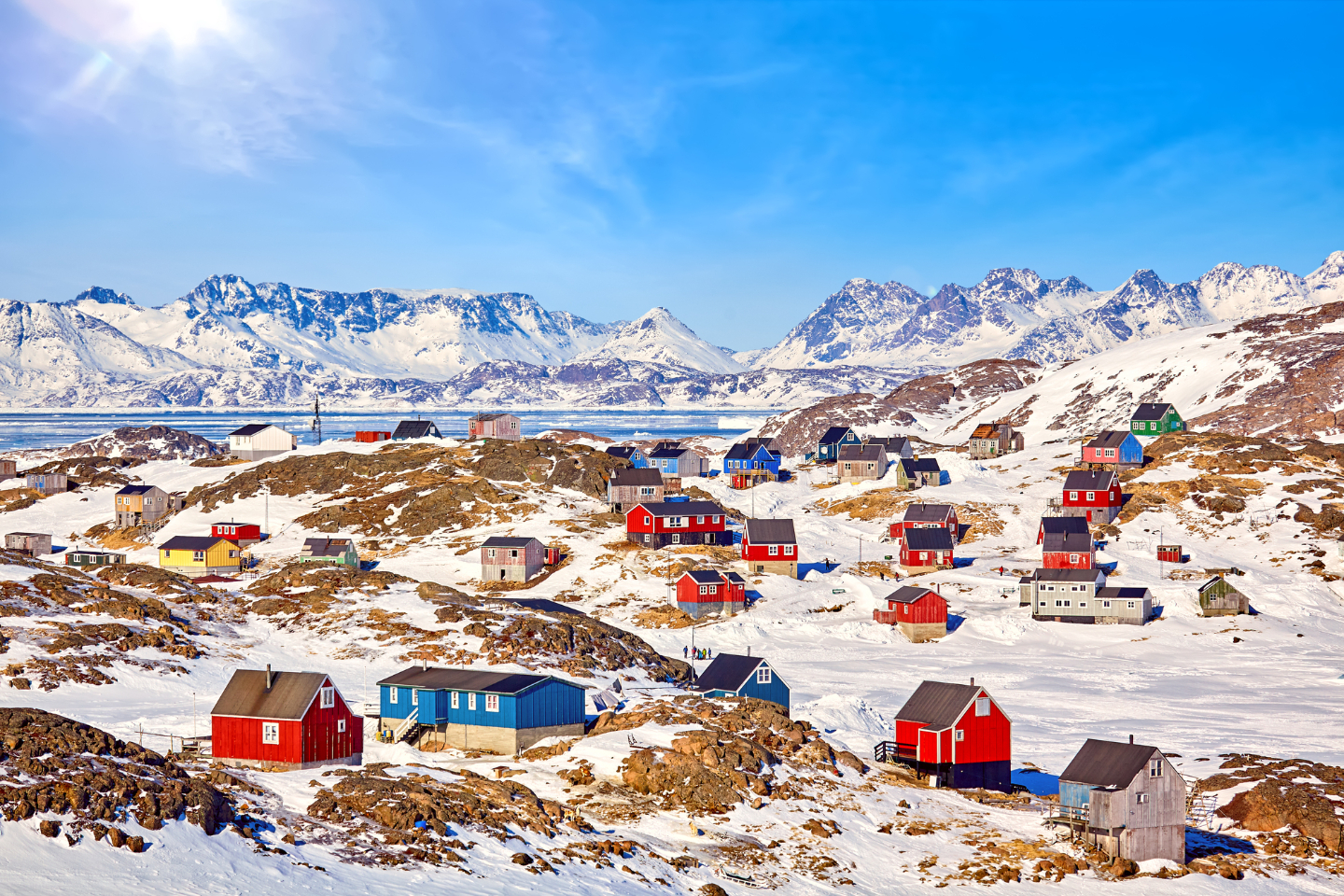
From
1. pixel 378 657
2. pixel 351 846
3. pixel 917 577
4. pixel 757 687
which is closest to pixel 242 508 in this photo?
pixel 378 657

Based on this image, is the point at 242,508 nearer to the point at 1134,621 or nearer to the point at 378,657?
the point at 378,657

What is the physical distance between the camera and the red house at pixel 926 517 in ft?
360

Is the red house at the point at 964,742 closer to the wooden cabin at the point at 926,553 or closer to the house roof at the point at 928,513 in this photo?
the wooden cabin at the point at 926,553

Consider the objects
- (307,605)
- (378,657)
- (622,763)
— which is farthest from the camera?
(307,605)

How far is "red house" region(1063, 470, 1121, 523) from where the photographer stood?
115062mm

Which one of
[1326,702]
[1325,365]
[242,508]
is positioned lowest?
[1326,702]

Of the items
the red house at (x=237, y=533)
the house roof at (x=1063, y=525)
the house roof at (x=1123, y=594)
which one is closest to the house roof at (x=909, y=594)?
the house roof at (x=1123, y=594)

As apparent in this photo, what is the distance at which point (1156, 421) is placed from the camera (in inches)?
5960

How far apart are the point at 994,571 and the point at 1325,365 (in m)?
113

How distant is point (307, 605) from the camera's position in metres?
82.5

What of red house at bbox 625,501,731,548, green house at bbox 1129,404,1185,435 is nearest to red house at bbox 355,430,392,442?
red house at bbox 625,501,731,548

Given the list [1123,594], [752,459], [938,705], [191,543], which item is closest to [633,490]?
[752,459]

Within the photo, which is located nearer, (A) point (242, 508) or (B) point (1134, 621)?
(B) point (1134, 621)

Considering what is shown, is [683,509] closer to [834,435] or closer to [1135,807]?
[834,435]
